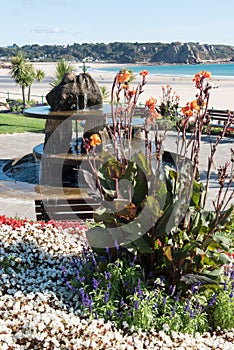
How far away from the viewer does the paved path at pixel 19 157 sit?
8.03 m

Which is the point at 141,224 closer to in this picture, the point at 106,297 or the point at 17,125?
the point at 106,297

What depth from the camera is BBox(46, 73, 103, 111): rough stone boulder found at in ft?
35.2

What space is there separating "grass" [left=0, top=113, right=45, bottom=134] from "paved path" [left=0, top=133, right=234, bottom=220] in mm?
812

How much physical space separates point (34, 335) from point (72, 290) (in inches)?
27.8

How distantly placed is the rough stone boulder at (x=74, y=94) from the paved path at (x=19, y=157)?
206 cm

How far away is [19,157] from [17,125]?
22.8 ft

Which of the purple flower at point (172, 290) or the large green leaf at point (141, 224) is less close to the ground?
the large green leaf at point (141, 224)

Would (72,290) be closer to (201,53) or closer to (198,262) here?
(198,262)

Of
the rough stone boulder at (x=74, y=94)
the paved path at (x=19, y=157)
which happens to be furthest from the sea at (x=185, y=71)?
the rough stone boulder at (x=74, y=94)

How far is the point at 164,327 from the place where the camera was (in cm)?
357

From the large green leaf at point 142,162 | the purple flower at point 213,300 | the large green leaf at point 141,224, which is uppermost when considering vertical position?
the large green leaf at point 142,162

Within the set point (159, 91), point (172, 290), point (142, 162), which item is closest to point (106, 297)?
point (172, 290)

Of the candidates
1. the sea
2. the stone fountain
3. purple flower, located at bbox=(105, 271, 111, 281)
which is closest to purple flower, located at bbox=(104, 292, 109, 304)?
purple flower, located at bbox=(105, 271, 111, 281)

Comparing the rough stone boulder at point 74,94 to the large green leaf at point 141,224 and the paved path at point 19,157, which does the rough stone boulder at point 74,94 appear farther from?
the large green leaf at point 141,224
